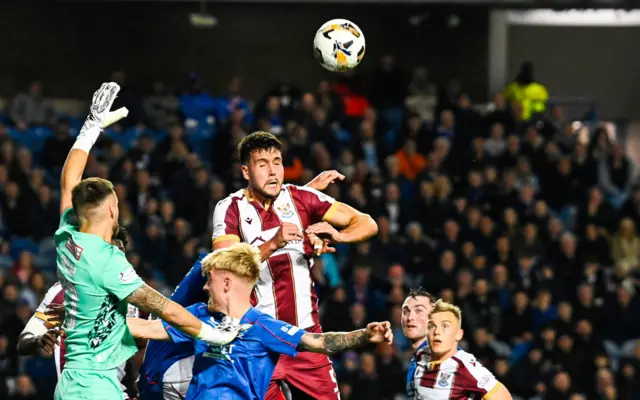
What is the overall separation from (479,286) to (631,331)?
2.36 m

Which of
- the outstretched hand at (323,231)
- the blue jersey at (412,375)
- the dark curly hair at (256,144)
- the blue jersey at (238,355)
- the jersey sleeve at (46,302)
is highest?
the dark curly hair at (256,144)

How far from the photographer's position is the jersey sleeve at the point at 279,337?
21.5 feet

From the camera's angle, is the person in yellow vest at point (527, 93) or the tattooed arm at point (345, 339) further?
the person in yellow vest at point (527, 93)

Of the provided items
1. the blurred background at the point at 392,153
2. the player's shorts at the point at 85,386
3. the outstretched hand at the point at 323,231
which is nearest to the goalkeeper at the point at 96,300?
the player's shorts at the point at 85,386

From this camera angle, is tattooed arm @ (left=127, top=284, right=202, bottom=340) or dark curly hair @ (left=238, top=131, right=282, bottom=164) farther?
dark curly hair @ (left=238, top=131, right=282, bottom=164)

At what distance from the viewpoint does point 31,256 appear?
15148 millimetres

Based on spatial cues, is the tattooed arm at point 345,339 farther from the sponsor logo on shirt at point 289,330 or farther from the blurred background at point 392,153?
the blurred background at point 392,153

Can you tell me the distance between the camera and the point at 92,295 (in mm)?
6199

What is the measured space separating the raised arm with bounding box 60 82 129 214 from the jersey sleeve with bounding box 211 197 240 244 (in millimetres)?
1064

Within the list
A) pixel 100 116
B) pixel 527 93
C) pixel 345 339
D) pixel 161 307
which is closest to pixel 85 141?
pixel 100 116

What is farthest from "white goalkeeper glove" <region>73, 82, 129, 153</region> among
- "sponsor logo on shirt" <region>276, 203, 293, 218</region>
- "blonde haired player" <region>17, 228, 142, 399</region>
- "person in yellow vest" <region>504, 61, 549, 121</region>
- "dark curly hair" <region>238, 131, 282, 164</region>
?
"person in yellow vest" <region>504, 61, 549, 121</region>

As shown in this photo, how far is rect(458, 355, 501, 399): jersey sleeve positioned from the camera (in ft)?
25.3

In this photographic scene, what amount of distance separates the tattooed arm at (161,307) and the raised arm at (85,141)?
74 centimetres

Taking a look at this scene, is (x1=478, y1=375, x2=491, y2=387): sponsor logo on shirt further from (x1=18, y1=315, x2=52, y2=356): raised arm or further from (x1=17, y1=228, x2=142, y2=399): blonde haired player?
(x1=18, y1=315, x2=52, y2=356): raised arm
